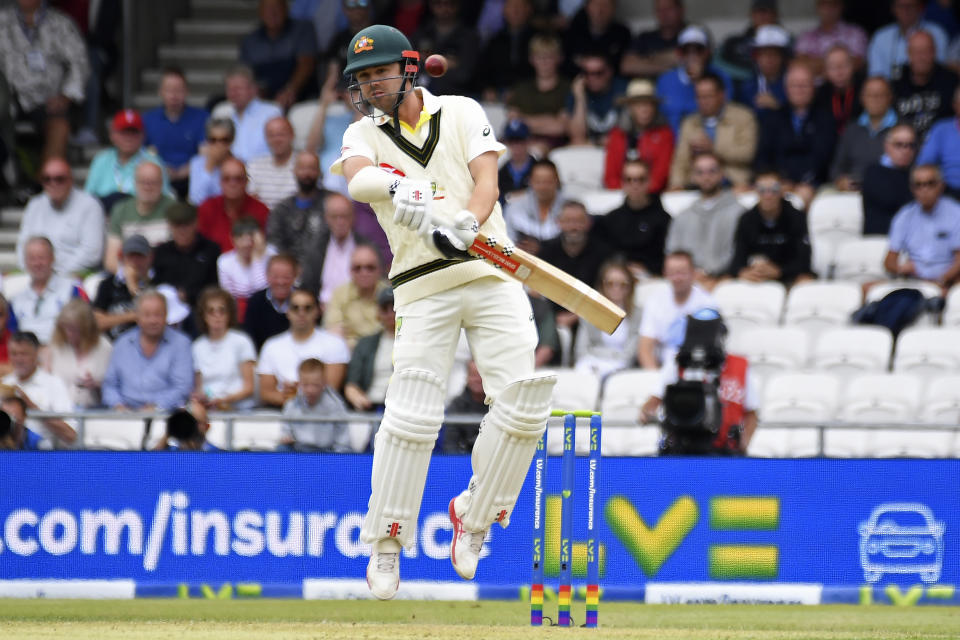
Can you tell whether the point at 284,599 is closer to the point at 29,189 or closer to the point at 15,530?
the point at 15,530

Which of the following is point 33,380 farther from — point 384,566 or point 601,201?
point 601,201

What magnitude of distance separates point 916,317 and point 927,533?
2301mm

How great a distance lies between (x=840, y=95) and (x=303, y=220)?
157 inches

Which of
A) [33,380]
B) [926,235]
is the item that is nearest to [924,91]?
[926,235]

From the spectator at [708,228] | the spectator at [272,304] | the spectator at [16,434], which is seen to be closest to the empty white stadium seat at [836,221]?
the spectator at [708,228]

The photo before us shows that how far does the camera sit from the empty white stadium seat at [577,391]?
8930mm

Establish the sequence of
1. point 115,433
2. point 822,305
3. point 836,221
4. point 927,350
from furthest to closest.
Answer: point 836,221
point 822,305
point 927,350
point 115,433

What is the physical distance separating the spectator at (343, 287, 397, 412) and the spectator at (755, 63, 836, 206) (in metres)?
3.32

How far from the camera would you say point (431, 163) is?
5.77 meters

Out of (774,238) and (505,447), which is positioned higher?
(774,238)

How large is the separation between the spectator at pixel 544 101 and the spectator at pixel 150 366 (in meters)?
3.63

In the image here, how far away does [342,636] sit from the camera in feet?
18.8

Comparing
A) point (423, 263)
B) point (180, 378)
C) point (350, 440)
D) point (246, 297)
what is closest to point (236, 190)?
point (246, 297)

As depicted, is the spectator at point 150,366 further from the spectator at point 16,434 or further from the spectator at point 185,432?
the spectator at point 185,432
